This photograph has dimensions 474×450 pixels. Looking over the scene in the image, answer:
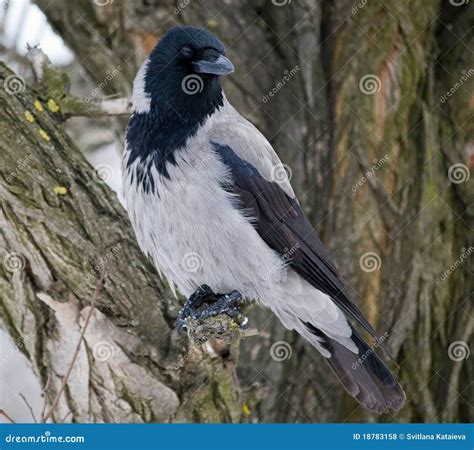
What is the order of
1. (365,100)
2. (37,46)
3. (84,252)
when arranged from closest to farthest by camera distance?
(84,252), (37,46), (365,100)

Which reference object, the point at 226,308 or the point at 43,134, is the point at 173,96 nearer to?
the point at 43,134

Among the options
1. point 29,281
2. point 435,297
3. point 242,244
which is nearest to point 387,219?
point 435,297

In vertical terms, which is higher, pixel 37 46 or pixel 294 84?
pixel 37 46

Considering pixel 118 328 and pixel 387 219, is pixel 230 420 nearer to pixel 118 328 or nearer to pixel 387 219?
pixel 118 328

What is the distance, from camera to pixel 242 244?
3.45m

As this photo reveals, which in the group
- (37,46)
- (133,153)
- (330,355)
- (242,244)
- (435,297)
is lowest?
(435,297)

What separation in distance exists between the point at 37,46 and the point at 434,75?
242 cm

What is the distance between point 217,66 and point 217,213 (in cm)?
66

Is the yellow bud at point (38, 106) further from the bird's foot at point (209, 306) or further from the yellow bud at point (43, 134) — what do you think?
the bird's foot at point (209, 306)

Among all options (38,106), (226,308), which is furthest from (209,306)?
(38,106)

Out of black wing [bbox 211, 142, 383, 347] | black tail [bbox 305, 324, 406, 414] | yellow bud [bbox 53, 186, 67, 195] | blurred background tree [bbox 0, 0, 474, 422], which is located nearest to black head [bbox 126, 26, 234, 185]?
black wing [bbox 211, 142, 383, 347]

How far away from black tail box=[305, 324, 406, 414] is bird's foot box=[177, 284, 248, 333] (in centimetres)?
63

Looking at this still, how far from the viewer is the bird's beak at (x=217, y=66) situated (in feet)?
11.1

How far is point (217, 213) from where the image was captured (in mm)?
3430
